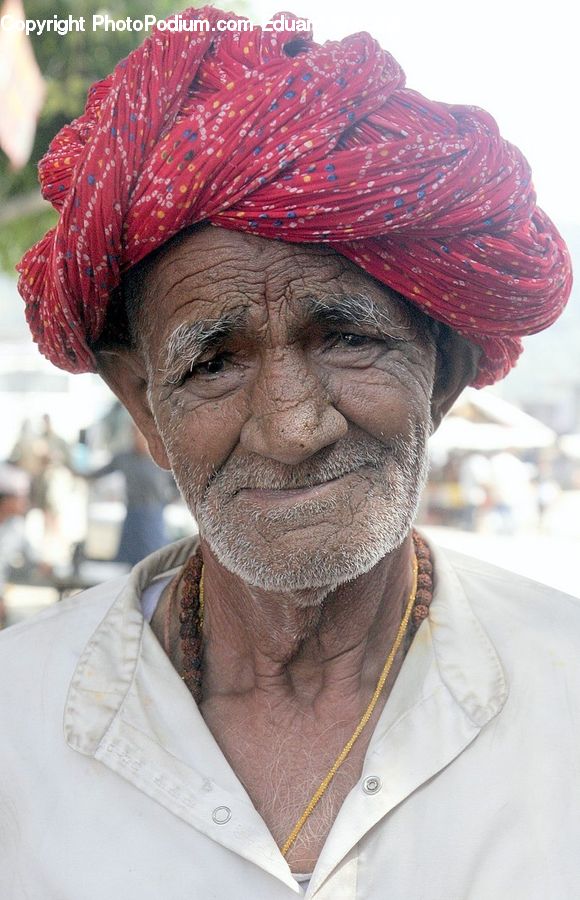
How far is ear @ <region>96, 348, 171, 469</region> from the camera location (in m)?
2.09

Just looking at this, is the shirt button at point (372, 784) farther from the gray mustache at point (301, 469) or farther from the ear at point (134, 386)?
the ear at point (134, 386)

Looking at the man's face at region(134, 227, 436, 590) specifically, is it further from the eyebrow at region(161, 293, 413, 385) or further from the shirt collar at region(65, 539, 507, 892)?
the shirt collar at region(65, 539, 507, 892)

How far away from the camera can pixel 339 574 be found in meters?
1.73

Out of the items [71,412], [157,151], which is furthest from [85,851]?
[71,412]

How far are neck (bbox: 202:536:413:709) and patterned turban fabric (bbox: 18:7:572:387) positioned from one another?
63 centimetres

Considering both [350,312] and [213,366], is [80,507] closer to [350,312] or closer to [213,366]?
[213,366]

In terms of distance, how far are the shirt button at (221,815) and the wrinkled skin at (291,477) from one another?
0.11 m

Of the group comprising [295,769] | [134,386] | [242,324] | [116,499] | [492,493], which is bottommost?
[492,493]

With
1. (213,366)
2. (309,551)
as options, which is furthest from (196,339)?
(309,551)

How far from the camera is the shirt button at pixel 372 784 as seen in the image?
5.41 feet

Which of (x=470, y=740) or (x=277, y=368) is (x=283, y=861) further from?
(x=277, y=368)

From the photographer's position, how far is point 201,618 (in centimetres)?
210

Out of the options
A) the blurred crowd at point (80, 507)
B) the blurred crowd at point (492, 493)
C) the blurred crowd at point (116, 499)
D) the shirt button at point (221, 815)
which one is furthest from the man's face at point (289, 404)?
the blurred crowd at point (492, 493)

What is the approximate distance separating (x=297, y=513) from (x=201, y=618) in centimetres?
52
